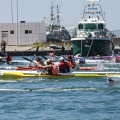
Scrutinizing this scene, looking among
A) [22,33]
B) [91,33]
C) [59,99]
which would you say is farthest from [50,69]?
[22,33]

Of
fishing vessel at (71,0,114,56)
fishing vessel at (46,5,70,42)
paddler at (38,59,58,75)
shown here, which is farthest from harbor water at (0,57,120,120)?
fishing vessel at (46,5,70,42)

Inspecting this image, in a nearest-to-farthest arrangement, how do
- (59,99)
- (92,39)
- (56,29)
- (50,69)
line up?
(59,99) → (50,69) → (92,39) → (56,29)

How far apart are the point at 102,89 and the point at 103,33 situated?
102 ft

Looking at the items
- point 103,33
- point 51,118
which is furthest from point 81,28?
point 51,118

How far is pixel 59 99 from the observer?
24.1 m

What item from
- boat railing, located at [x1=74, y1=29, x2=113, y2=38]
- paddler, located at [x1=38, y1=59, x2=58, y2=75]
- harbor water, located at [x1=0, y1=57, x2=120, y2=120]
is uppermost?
boat railing, located at [x1=74, y1=29, x2=113, y2=38]

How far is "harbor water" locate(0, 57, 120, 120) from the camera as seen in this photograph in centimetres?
2059

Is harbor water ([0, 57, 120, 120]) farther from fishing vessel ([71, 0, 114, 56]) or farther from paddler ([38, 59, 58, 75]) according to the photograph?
fishing vessel ([71, 0, 114, 56])

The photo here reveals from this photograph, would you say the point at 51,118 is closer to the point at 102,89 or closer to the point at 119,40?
the point at 102,89

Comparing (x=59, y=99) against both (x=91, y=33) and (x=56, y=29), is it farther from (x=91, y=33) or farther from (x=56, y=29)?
(x=56, y=29)

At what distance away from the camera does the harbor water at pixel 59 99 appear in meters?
20.6

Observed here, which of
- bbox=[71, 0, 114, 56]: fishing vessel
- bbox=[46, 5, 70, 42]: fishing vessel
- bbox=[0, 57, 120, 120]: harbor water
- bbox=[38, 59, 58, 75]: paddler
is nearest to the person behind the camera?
bbox=[0, 57, 120, 120]: harbor water

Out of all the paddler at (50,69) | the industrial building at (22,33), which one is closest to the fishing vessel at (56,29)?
the industrial building at (22,33)

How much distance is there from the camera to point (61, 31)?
95.1m
